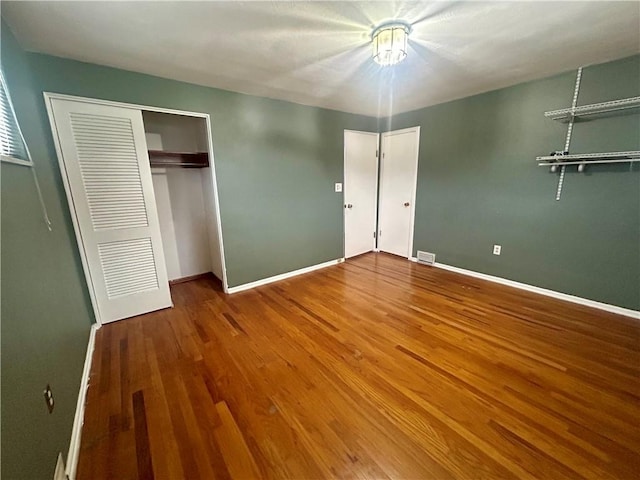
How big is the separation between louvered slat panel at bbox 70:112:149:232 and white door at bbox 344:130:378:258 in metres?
2.76

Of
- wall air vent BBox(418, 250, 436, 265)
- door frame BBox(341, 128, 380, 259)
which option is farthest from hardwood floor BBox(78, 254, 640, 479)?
door frame BBox(341, 128, 380, 259)

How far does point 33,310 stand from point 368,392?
1844 millimetres

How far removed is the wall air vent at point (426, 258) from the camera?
3936mm

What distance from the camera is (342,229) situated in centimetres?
421

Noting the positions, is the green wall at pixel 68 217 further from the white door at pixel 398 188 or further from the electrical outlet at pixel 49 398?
the white door at pixel 398 188

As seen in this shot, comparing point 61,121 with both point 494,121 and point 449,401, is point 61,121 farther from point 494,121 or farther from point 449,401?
point 494,121

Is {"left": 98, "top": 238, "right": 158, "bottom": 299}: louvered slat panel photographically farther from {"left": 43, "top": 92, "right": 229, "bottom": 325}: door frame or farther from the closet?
the closet

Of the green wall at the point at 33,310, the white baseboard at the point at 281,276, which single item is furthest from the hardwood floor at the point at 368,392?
the white baseboard at the point at 281,276

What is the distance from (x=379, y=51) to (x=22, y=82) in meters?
2.43

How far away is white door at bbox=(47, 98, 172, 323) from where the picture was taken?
219 cm

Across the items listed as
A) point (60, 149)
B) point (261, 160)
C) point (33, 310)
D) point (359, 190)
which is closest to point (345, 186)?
point (359, 190)

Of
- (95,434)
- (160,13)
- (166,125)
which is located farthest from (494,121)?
(95,434)

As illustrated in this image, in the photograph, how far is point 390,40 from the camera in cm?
174

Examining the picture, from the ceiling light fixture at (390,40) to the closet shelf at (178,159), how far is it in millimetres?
2127
